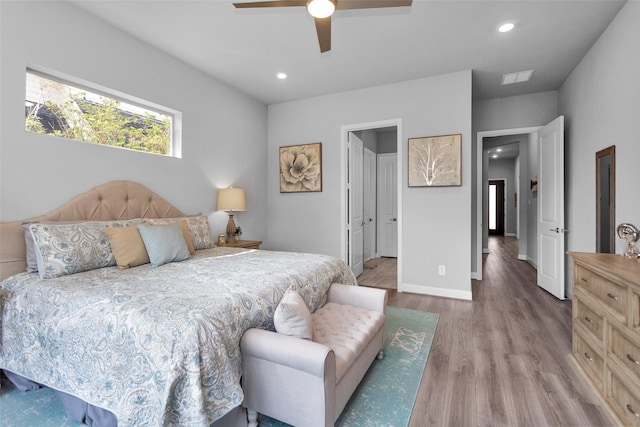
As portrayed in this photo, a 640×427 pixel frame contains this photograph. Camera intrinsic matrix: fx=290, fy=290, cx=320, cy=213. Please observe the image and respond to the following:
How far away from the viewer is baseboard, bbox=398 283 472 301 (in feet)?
12.0

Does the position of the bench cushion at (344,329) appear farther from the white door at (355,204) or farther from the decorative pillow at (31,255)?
the white door at (355,204)

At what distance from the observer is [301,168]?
4.62 m

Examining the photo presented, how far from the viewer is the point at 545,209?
13.3ft

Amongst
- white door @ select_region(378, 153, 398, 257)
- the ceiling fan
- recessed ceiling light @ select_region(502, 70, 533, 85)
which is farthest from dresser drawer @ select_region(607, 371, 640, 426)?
white door @ select_region(378, 153, 398, 257)

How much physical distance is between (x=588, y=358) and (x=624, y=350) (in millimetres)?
511

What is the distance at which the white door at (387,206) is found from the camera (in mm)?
6645

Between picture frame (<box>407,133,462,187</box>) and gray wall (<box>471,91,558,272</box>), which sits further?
gray wall (<box>471,91,558,272</box>)

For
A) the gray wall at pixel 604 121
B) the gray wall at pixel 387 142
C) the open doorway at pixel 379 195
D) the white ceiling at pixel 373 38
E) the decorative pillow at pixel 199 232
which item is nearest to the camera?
the gray wall at pixel 604 121

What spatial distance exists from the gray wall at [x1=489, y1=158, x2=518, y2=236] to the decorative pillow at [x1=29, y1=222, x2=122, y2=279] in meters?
11.9

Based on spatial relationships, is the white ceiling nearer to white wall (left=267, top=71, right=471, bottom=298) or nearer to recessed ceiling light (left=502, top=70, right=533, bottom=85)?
recessed ceiling light (left=502, top=70, right=533, bottom=85)

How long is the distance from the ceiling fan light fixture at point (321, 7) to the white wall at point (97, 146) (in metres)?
2.06

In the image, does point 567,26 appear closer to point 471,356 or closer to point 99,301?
point 471,356

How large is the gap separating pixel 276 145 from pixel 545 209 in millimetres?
4119

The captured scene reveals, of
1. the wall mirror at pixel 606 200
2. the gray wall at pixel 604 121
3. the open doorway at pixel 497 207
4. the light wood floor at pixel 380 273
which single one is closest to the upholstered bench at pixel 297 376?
the gray wall at pixel 604 121
